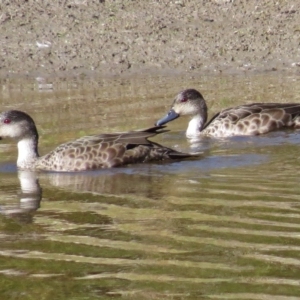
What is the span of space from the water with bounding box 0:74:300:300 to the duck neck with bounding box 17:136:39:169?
12 centimetres

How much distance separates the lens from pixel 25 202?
7941 mm

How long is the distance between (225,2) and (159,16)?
3.61 feet

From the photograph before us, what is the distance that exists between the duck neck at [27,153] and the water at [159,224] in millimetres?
125

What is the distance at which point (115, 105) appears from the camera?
43.9ft

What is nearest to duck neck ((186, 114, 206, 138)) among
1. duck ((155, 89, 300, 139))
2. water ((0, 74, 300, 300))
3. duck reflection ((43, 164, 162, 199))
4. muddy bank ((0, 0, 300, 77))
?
duck ((155, 89, 300, 139))

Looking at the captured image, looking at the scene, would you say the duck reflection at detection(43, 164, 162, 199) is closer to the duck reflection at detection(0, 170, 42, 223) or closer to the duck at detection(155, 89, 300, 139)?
the duck reflection at detection(0, 170, 42, 223)

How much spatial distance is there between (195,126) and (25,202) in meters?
4.27

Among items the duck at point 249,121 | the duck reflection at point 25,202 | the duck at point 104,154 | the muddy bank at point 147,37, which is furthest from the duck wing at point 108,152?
the muddy bank at point 147,37

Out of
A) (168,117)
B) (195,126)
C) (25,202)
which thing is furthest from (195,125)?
(25,202)

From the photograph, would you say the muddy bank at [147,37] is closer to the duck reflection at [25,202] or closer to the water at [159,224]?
the water at [159,224]

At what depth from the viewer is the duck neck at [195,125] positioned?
1177 centimetres

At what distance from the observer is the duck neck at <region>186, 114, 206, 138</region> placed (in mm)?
11769

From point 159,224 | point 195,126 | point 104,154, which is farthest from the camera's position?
point 195,126

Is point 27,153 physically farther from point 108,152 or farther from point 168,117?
point 168,117
